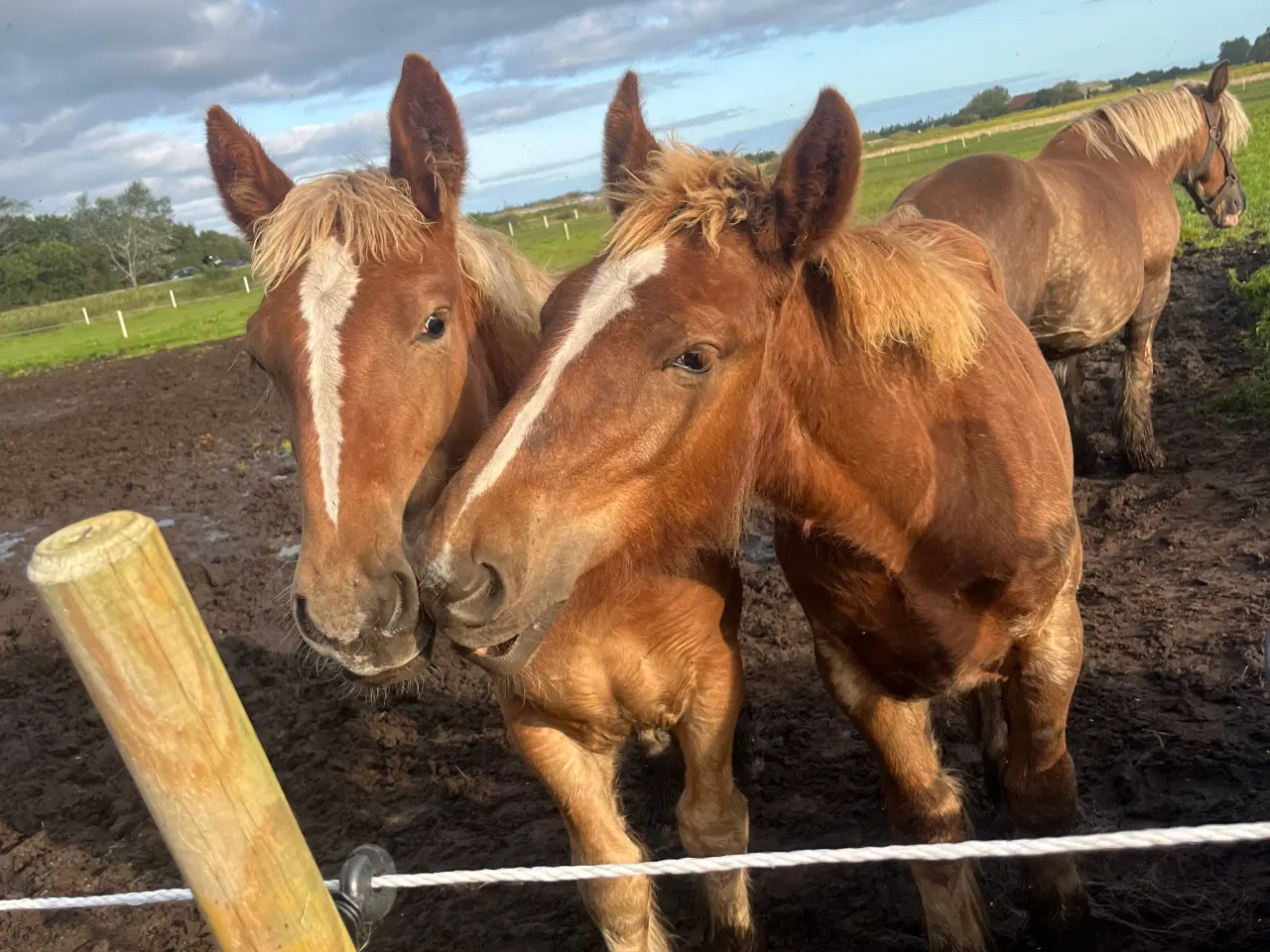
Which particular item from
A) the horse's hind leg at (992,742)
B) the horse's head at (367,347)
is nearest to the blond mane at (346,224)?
the horse's head at (367,347)

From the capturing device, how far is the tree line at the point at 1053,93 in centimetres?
7456

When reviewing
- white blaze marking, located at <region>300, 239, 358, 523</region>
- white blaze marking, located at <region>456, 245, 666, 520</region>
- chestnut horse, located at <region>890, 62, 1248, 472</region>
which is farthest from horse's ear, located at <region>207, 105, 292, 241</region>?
chestnut horse, located at <region>890, 62, 1248, 472</region>

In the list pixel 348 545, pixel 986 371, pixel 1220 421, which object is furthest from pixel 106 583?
pixel 1220 421

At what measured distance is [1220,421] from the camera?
7102 millimetres

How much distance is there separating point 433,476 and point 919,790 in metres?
1.93

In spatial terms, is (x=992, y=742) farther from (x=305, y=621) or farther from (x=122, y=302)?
(x=122, y=302)

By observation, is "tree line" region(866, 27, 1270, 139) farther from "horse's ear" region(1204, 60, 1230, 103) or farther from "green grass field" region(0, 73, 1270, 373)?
"horse's ear" region(1204, 60, 1230, 103)

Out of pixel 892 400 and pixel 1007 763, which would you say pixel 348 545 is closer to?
pixel 892 400

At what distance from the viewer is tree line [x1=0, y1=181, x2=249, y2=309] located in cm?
5709

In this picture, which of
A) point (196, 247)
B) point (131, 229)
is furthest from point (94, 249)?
point (196, 247)

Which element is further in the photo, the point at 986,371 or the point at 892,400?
the point at 986,371

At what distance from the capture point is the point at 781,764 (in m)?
4.30

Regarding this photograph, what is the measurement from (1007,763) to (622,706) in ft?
4.58

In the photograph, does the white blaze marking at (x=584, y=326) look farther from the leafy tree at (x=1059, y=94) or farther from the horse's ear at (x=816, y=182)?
the leafy tree at (x=1059, y=94)
